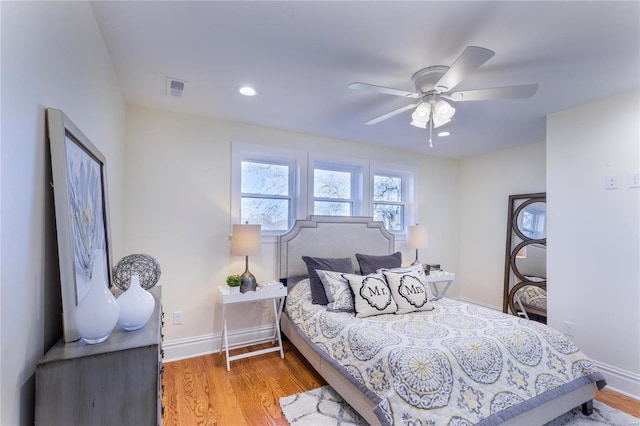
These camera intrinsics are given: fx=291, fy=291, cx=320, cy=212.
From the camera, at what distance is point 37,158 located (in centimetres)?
93

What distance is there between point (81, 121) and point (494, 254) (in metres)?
4.67

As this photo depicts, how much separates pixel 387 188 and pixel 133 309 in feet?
11.9

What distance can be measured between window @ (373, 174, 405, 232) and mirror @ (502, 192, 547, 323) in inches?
56.5

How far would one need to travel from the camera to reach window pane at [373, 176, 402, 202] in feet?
13.5

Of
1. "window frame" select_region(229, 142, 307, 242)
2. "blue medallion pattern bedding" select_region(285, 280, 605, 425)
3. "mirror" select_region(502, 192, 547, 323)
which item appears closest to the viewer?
"blue medallion pattern bedding" select_region(285, 280, 605, 425)

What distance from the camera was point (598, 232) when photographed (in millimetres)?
2521

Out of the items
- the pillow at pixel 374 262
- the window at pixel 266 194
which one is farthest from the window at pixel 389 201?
the window at pixel 266 194

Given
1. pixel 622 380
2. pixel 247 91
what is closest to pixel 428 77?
pixel 247 91

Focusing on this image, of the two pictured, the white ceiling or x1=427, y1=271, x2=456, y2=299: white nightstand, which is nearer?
the white ceiling

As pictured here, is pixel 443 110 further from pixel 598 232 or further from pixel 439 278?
pixel 439 278

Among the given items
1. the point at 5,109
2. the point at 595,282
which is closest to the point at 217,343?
the point at 5,109

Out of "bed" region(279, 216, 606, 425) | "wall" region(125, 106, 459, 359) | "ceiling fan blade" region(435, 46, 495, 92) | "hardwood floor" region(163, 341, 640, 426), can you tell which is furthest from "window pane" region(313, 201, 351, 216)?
"ceiling fan blade" region(435, 46, 495, 92)

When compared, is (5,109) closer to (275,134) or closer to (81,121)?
(81,121)

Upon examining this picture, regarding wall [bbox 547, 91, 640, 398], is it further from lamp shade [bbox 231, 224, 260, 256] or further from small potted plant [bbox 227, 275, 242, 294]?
small potted plant [bbox 227, 275, 242, 294]
